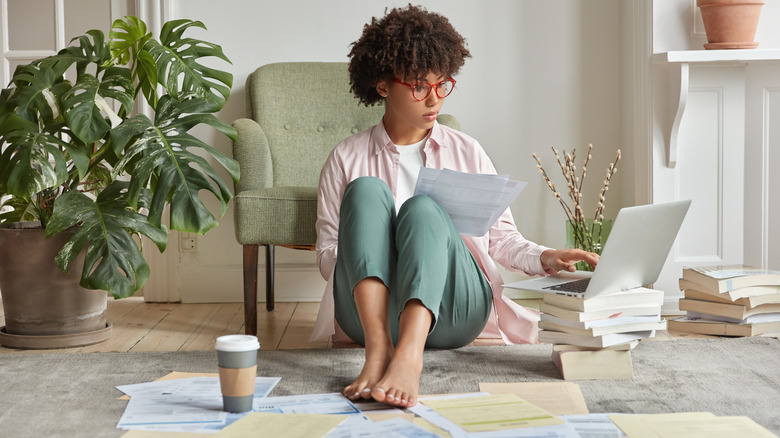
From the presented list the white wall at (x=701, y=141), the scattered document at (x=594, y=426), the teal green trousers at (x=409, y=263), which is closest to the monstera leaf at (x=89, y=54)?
the teal green trousers at (x=409, y=263)

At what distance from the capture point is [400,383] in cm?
140

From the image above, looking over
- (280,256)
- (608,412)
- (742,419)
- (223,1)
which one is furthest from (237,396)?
(223,1)

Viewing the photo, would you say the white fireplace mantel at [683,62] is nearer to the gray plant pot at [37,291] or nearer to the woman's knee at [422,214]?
the woman's knee at [422,214]

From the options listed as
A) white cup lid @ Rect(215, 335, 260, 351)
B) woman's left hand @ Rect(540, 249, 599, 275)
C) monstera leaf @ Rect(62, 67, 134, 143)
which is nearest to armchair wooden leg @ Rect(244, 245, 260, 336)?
monstera leaf @ Rect(62, 67, 134, 143)

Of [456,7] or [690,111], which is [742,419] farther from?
[456,7]

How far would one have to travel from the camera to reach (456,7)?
3066 mm

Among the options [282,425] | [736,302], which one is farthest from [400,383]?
[736,302]

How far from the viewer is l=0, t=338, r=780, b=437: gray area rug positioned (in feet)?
4.69

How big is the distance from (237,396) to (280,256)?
1.81 metres

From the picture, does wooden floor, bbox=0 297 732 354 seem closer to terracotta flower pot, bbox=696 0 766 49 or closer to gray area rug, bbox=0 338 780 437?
gray area rug, bbox=0 338 780 437

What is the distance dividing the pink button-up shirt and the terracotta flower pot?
1.06 meters

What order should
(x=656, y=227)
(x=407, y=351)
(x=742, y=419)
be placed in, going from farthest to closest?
(x=656, y=227)
(x=407, y=351)
(x=742, y=419)

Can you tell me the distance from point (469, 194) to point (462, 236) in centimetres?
25

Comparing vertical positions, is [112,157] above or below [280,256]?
above
